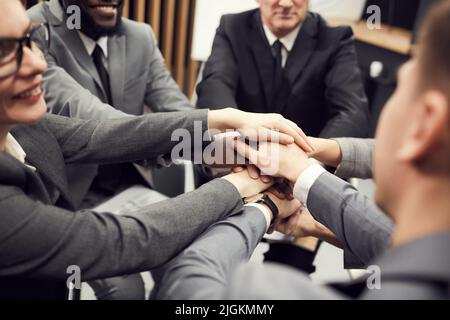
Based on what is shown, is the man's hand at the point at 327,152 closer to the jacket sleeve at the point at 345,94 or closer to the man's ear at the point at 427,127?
the jacket sleeve at the point at 345,94

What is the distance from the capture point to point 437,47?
643 mm

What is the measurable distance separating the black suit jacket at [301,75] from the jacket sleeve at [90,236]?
0.85 meters

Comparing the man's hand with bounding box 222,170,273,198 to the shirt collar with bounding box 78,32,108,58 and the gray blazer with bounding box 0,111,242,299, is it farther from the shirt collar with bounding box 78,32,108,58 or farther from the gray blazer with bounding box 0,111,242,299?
the shirt collar with bounding box 78,32,108,58

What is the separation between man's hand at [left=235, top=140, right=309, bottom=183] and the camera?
4.07ft

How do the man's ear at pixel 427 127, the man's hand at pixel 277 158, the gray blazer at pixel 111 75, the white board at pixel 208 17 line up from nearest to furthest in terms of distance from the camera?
the man's ear at pixel 427 127
the man's hand at pixel 277 158
the gray blazer at pixel 111 75
the white board at pixel 208 17

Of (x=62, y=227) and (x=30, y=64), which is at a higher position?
(x=30, y=64)

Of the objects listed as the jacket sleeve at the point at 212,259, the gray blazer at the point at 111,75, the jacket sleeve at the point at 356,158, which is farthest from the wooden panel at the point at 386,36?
the jacket sleeve at the point at 212,259

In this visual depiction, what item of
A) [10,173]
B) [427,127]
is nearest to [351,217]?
→ [427,127]

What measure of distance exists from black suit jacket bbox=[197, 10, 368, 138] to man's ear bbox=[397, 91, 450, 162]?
1.12 meters

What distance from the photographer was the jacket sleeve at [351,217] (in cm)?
104

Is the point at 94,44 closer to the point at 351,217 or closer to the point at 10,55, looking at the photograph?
the point at 10,55

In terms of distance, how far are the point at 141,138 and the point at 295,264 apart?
866mm

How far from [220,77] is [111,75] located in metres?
0.38

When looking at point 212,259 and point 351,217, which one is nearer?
point 212,259
